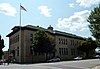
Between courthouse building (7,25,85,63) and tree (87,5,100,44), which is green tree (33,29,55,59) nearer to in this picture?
courthouse building (7,25,85,63)

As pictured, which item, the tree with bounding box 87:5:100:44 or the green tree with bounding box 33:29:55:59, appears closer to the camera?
the tree with bounding box 87:5:100:44

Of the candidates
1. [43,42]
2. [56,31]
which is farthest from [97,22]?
[56,31]

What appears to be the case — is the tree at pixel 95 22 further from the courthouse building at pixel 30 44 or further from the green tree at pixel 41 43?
the courthouse building at pixel 30 44

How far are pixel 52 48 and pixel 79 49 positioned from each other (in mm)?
28181

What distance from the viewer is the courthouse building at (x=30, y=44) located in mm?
74375

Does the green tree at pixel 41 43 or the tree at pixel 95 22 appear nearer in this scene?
the tree at pixel 95 22

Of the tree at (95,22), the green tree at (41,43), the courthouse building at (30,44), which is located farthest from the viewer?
the courthouse building at (30,44)

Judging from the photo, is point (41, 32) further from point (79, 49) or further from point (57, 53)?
point (79, 49)

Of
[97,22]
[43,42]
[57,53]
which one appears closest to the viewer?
[97,22]

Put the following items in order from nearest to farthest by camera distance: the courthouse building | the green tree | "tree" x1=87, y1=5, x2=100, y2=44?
"tree" x1=87, y1=5, x2=100, y2=44 → the green tree → the courthouse building

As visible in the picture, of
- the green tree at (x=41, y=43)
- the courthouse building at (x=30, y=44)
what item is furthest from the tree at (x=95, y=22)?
the courthouse building at (x=30, y=44)

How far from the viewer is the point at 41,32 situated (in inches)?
2790

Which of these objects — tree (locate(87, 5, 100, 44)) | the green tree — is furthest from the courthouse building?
tree (locate(87, 5, 100, 44))

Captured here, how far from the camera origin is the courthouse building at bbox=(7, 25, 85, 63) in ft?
244
